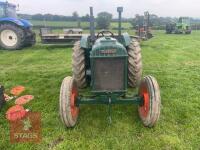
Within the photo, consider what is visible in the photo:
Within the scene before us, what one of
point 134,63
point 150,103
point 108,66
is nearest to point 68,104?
point 108,66

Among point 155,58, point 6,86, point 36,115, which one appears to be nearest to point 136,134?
point 36,115

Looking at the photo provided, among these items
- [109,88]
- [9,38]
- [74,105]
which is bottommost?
[74,105]

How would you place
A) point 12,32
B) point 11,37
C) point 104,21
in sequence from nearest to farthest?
point 12,32, point 11,37, point 104,21

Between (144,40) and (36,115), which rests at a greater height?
(144,40)

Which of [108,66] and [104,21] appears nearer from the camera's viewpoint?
[108,66]

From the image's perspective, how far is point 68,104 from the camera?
14.0ft

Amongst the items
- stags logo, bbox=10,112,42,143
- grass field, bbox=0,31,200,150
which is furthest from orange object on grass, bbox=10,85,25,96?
stags logo, bbox=10,112,42,143

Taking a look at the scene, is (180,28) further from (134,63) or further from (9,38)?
(134,63)

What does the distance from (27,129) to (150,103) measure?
6.59 ft

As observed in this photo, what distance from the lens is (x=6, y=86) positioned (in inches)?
267

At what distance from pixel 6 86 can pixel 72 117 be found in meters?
2.97

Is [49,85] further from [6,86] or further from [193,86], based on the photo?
[193,86]

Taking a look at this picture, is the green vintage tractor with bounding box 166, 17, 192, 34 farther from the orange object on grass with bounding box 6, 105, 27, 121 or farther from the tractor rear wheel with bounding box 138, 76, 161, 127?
the orange object on grass with bounding box 6, 105, 27, 121

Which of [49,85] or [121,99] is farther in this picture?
[49,85]
